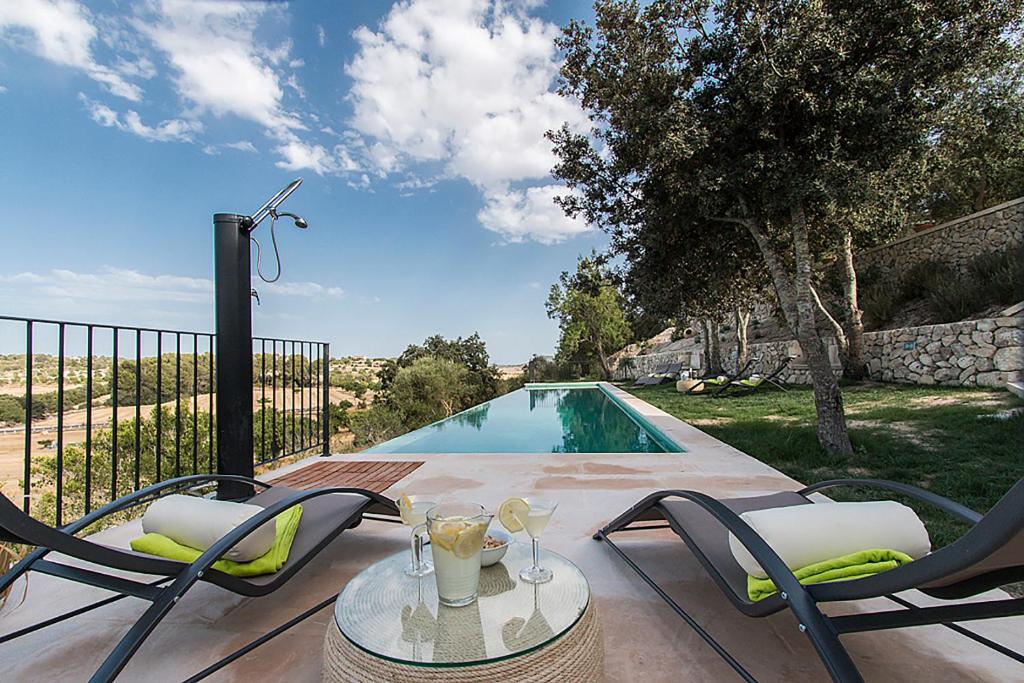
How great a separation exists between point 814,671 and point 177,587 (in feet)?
5.72

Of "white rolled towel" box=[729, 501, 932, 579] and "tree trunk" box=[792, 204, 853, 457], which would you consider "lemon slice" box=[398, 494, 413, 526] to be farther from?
"tree trunk" box=[792, 204, 853, 457]

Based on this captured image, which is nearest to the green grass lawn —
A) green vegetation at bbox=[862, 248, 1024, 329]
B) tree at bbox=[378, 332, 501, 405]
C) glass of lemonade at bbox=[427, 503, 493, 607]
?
green vegetation at bbox=[862, 248, 1024, 329]

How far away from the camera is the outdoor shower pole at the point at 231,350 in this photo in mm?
2713

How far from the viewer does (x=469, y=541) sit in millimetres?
1262

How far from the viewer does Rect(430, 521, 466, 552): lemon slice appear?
1247 millimetres

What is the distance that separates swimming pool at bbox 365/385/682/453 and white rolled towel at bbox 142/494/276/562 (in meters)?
3.65

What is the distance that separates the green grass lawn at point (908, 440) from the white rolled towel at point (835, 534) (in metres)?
1.74

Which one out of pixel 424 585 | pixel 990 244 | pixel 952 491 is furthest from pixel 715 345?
pixel 424 585

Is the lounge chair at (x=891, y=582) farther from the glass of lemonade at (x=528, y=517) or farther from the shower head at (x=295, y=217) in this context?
the shower head at (x=295, y=217)

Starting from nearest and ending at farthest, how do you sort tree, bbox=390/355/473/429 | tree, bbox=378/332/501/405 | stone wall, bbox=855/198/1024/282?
stone wall, bbox=855/198/1024/282
tree, bbox=390/355/473/429
tree, bbox=378/332/501/405

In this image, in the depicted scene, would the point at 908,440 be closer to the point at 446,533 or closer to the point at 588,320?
the point at 446,533

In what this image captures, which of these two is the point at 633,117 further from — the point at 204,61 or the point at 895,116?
the point at 204,61

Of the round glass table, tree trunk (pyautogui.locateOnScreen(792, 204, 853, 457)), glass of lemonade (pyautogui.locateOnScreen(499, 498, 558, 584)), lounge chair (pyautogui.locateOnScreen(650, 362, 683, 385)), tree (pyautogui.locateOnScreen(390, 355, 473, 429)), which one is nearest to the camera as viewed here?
the round glass table

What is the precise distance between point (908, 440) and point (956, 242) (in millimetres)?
9020
